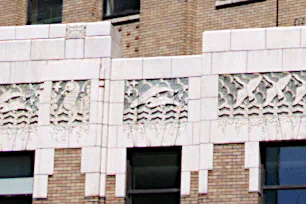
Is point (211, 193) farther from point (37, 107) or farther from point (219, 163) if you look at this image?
point (37, 107)

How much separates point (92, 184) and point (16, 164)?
5.88 feet

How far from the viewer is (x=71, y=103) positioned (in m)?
27.8

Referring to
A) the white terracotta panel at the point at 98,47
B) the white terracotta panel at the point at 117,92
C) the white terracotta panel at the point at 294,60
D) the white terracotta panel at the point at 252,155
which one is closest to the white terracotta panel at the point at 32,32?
the white terracotta panel at the point at 98,47

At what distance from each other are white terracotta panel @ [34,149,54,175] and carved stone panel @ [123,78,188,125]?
1.57 m

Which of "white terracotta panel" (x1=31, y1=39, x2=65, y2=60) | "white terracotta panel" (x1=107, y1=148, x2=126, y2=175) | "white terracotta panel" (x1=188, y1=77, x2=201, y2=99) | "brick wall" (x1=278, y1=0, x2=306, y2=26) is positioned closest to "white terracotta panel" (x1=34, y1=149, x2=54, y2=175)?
"white terracotta panel" (x1=107, y1=148, x2=126, y2=175)

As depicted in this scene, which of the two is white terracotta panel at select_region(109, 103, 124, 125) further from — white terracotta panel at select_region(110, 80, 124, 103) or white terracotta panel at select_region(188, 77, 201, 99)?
white terracotta panel at select_region(188, 77, 201, 99)

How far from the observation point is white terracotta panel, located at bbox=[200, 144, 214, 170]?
2683cm

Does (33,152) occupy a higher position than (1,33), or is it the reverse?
(1,33)

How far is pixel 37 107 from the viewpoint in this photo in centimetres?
2805

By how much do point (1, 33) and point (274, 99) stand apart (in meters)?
5.71

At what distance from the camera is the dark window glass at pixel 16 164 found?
28.1 m

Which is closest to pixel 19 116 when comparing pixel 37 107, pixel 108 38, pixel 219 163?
pixel 37 107

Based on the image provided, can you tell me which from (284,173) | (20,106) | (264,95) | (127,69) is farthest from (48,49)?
(284,173)

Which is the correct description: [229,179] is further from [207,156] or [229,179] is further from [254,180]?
[207,156]
